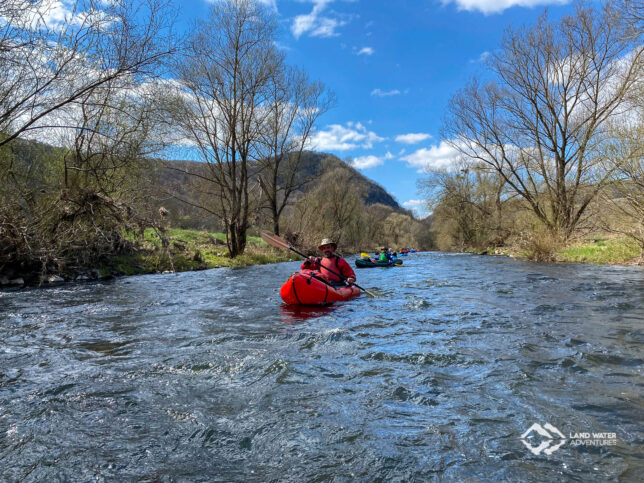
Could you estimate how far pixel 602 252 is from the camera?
1363 cm

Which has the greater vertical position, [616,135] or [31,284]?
[616,135]

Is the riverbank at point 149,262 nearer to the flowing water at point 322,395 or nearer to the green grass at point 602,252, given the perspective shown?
the flowing water at point 322,395

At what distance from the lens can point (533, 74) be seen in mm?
17359

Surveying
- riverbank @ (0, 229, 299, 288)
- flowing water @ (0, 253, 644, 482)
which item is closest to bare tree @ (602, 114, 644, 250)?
flowing water @ (0, 253, 644, 482)

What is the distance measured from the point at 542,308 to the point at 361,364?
401cm

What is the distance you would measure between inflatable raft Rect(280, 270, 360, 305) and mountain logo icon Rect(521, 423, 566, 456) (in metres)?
4.64

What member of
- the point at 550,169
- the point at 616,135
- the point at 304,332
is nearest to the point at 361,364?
the point at 304,332

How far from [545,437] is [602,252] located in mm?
14158

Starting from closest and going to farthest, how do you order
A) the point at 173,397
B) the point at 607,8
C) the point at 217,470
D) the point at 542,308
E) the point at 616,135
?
the point at 217,470 < the point at 173,397 < the point at 542,308 < the point at 616,135 < the point at 607,8

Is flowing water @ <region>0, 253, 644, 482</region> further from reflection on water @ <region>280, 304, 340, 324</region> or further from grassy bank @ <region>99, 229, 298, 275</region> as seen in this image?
grassy bank @ <region>99, 229, 298, 275</region>

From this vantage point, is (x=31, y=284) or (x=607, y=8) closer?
(x=31, y=284)

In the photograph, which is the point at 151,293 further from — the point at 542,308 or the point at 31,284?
the point at 542,308

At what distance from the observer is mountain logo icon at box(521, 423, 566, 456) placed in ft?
7.35

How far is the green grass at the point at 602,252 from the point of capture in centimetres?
1242
